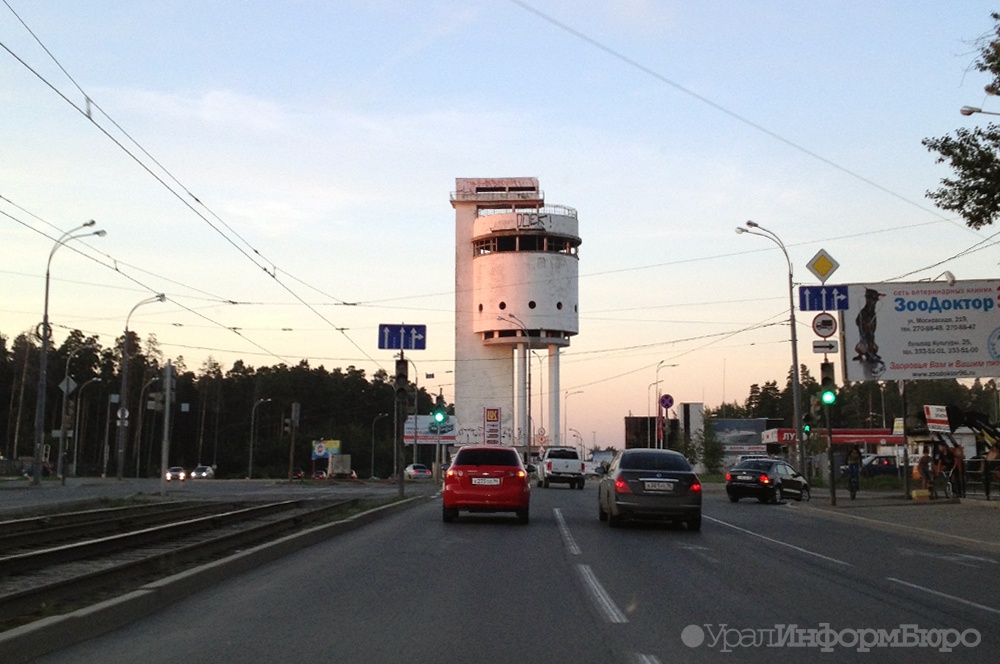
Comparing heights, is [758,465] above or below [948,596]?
above

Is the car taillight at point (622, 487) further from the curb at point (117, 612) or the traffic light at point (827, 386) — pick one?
the traffic light at point (827, 386)

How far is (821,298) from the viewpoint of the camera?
3525 centimetres

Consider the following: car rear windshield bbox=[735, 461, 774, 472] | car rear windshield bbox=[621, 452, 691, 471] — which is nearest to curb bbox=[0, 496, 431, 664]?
car rear windshield bbox=[621, 452, 691, 471]

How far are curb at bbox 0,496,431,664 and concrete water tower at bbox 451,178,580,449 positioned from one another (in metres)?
64.8

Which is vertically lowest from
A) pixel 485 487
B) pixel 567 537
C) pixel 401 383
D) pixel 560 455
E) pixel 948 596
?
pixel 948 596

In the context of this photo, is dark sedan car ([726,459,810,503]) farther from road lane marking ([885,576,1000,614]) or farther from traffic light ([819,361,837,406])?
road lane marking ([885,576,1000,614])

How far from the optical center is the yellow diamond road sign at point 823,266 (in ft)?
106

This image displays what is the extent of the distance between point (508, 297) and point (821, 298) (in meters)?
44.9

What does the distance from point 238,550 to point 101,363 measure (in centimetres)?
12287

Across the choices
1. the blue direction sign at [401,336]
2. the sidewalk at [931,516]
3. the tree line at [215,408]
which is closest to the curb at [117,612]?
the sidewalk at [931,516]

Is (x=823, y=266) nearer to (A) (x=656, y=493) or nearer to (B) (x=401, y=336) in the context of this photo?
(B) (x=401, y=336)

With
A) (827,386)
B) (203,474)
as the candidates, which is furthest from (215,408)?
Result: (827,386)

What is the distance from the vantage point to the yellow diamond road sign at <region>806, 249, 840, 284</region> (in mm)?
32406

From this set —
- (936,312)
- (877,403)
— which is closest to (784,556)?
(936,312)
